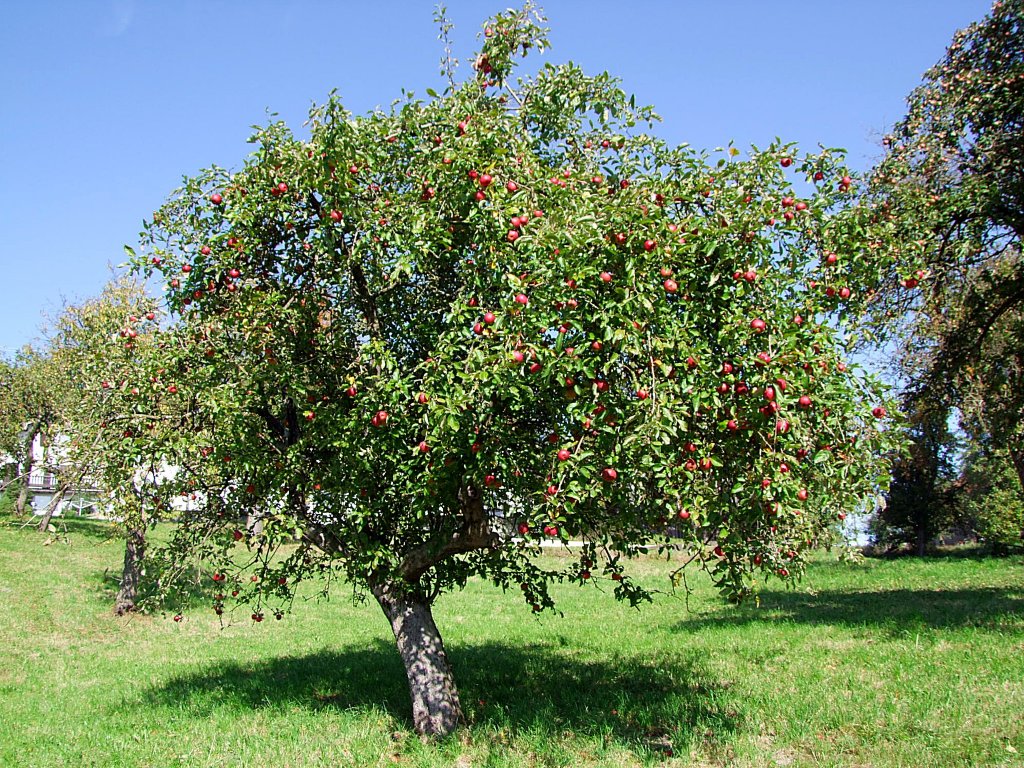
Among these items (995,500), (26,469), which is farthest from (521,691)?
(995,500)

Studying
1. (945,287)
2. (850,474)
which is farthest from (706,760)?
(945,287)

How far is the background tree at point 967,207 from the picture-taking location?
10.3 m

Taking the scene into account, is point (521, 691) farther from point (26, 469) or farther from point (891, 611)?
point (26, 469)

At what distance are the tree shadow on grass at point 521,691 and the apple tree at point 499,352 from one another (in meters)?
1.21

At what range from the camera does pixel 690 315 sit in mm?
5438

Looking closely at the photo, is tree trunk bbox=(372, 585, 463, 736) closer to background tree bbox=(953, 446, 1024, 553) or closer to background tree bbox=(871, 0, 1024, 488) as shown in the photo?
background tree bbox=(871, 0, 1024, 488)

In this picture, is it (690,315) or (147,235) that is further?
(147,235)

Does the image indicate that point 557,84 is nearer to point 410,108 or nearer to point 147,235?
point 410,108

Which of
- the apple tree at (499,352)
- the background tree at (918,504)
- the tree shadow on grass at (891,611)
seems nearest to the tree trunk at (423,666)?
the apple tree at (499,352)

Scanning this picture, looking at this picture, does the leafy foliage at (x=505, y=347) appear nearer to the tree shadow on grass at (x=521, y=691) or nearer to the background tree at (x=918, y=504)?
the tree shadow on grass at (x=521, y=691)

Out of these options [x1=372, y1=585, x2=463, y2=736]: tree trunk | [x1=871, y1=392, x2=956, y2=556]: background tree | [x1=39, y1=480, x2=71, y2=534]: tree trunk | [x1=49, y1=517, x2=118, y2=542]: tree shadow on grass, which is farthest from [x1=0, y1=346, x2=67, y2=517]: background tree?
[x1=871, y1=392, x2=956, y2=556]: background tree

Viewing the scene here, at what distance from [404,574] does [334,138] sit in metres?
4.23

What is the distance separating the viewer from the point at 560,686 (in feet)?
30.5

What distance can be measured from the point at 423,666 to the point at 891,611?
966 cm
